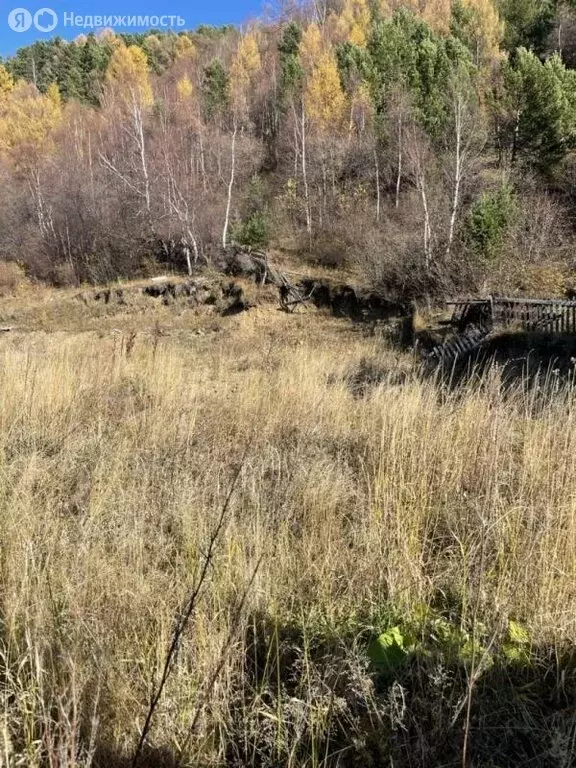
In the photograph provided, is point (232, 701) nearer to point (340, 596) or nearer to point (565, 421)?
point (340, 596)

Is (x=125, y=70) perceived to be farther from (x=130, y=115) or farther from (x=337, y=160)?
(x=337, y=160)

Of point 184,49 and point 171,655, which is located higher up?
point 184,49

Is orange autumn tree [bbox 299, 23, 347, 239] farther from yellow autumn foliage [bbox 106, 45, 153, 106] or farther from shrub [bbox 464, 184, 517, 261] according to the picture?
yellow autumn foliage [bbox 106, 45, 153, 106]

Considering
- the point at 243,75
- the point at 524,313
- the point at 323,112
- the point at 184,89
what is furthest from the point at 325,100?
the point at 524,313

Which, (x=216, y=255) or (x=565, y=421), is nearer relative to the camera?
(x=565, y=421)

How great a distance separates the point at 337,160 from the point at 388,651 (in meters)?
28.7

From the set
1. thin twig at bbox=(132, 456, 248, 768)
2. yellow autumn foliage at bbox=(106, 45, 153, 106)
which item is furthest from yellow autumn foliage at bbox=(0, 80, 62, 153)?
thin twig at bbox=(132, 456, 248, 768)

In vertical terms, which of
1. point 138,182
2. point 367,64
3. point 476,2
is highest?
point 476,2

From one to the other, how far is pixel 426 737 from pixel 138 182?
25940 millimetres

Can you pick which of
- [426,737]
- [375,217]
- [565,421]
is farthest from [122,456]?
[375,217]

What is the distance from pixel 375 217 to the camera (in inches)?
923

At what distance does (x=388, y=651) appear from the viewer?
1708mm

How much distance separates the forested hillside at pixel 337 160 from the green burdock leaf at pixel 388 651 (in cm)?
1456

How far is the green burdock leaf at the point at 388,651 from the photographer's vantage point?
5.45 feet
